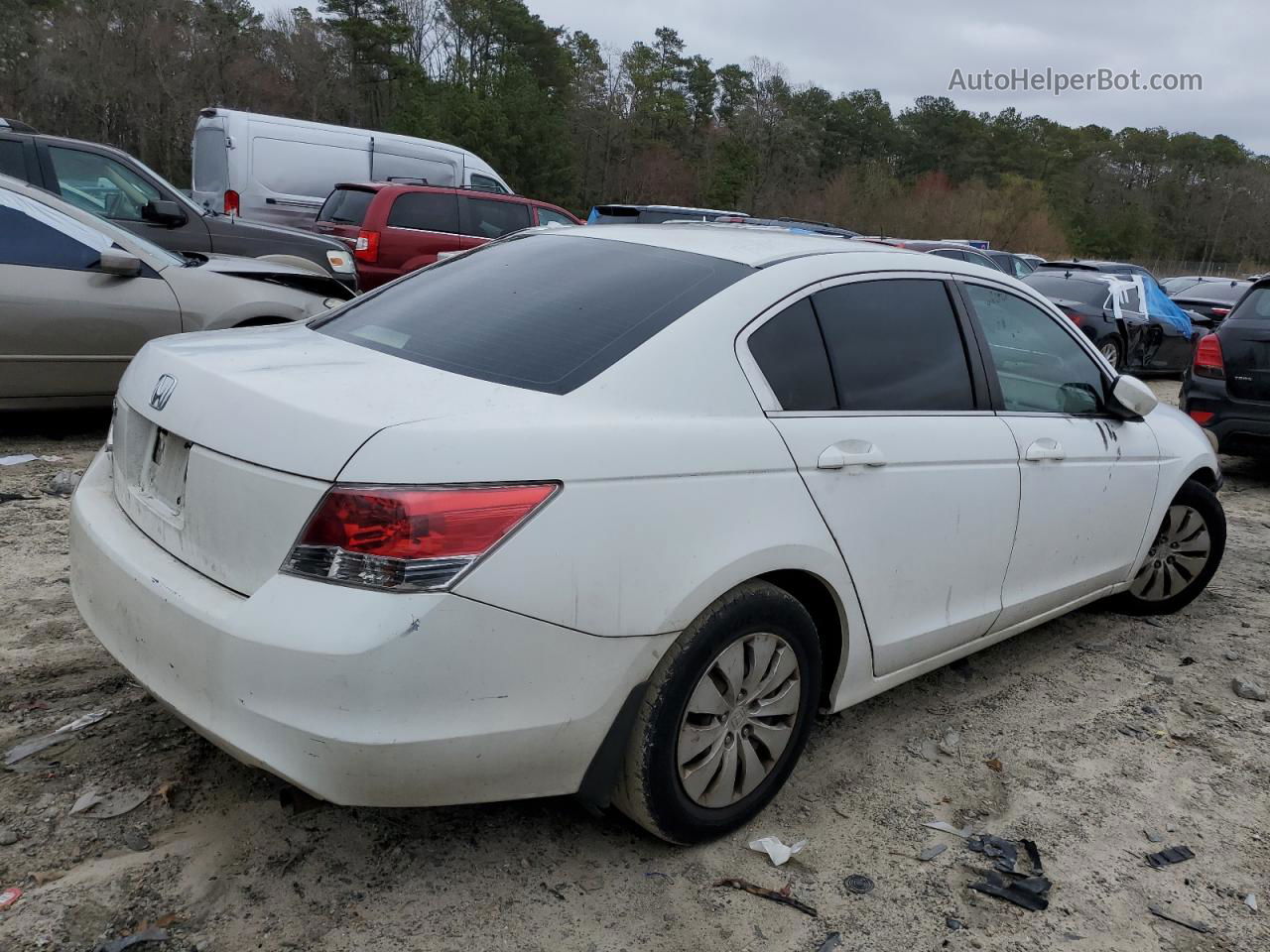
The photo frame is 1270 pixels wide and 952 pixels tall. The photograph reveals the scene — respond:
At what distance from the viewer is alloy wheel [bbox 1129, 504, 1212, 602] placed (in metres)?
4.55

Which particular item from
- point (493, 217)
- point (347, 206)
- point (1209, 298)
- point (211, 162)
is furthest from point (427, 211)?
point (1209, 298)

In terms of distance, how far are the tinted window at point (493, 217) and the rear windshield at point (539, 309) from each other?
32.2ft

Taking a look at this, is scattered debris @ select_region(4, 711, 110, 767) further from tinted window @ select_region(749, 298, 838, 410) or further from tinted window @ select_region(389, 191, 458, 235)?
tinted window @ select_region(389, 191, 458, 235)

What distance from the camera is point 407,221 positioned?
12086 mm

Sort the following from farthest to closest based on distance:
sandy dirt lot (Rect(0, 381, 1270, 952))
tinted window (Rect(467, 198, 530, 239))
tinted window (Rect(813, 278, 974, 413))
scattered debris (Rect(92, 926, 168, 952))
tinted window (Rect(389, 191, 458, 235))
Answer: tinted window (Rect(467, 198, 530, 239)), tinted window (Rect(389, 191, 458, 235)), tinted window (Rect(813, 278, 974, 413)), sandy dirt lot (Rect(0, 381, 1270, 952)), scattered debris (Rect(92, 926, 168, 952))

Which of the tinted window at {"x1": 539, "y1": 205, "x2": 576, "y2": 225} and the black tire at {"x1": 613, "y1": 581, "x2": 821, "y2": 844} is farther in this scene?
the tinted window at {"x1": 539, "y1": 205, "x2": 576, "y2": 225}

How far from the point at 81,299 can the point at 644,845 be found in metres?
4.98

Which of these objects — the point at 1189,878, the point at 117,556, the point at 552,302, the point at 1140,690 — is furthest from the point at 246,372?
the point at 1140,690

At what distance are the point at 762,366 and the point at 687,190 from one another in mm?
53527

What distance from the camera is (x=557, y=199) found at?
141 feet

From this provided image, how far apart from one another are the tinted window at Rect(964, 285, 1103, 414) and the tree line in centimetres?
3764

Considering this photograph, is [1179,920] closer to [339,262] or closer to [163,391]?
[163,391]

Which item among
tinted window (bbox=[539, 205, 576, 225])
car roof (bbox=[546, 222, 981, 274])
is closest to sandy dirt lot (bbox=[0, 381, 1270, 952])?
car roof (bbox=[546, 222, 981, 274])

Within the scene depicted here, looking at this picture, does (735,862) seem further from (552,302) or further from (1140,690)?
(1140,690)
